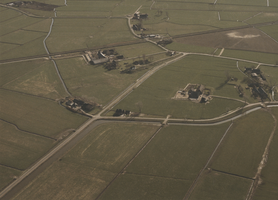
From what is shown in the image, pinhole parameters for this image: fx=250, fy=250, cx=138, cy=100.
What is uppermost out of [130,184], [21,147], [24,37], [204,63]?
[24,37]

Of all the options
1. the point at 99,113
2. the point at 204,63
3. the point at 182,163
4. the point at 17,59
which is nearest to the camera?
the point at 182,163

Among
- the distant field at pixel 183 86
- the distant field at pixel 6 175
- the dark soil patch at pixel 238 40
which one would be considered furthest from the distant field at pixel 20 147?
the dark soil patch at pixel 238 40

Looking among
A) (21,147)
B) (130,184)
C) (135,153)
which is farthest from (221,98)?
(21,147)

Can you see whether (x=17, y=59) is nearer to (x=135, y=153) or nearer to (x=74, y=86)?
(x=74, y=86)

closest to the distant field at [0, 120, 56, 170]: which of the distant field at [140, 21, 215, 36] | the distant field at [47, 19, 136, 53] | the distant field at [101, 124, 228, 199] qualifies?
the distant field at [101, 124, 228, 199]

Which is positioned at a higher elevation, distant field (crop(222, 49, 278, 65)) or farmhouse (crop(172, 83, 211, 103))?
distant field (crop(222, 49, 278, 65))

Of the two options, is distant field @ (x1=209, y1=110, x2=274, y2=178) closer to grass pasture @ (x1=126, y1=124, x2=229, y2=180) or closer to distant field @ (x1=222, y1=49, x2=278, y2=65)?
grass pasture @ (x1=126, y1=124, x2=229, y2=180)

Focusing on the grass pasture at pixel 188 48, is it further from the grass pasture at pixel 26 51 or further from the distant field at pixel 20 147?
the distant field at pixel 20 147

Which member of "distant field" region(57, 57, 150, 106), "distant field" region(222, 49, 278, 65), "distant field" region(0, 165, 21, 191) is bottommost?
"distant field" region(0, 165, 21, 191)
